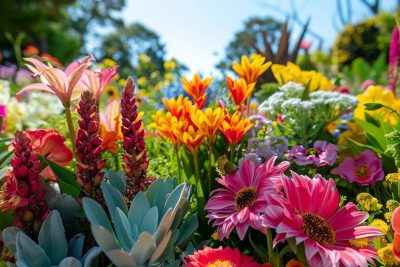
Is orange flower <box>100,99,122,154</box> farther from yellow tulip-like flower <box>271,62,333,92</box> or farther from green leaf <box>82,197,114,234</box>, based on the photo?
yellow tulip-like flower <box>271,62,333,92</box>

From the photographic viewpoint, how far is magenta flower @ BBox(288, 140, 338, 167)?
3.57 ft

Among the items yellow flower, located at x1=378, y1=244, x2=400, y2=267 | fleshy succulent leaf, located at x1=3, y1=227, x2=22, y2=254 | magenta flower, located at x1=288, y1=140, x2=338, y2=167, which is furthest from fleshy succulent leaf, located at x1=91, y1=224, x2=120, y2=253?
magenta flower, located at x1=288, y1=140, x2=338, y2=167

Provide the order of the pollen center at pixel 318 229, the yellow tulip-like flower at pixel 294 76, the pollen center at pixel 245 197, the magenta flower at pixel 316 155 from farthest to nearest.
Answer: the yellow tulip-like flower at pixel 294 76 < the magenta flower at pixel 316 155 < the pollen center at pixel 245 197 < the pollen center at pixel 318 229

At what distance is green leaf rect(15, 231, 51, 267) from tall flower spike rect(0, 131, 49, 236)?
0.22ft

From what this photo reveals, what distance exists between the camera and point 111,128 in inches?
49.3

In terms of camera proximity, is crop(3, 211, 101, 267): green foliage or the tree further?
the tree

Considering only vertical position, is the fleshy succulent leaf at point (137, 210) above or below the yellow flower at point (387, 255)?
above

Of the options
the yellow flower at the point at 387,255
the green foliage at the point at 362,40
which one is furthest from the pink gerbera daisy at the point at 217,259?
the green foliage at the point at 362,40

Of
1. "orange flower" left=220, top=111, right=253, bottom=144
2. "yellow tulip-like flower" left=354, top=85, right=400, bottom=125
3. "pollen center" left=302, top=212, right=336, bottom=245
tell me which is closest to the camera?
"pollen center" left=302, top=212, right=336, bottom=245

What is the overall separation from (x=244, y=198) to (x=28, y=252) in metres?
0.43

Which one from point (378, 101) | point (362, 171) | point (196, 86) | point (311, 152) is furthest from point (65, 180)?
point (378, 101)

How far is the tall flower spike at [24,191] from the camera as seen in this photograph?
0.76 meters

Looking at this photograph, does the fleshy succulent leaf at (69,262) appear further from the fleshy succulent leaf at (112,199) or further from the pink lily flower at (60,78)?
the pink lily flower at (60,78)

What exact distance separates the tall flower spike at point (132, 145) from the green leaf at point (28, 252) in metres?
0.21
